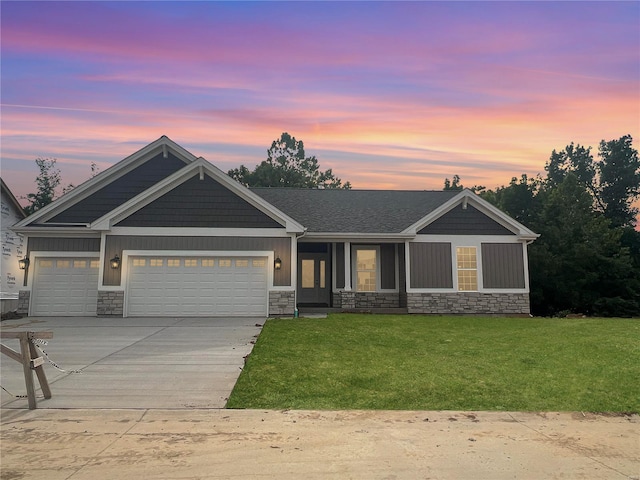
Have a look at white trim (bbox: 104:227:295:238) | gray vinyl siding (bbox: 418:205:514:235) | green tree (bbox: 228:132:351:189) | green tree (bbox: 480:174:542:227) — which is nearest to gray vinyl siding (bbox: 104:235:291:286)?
white trim (bbox: 104:227:295:238)

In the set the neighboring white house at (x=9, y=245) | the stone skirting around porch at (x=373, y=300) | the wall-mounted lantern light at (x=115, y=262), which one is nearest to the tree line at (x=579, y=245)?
the stone skirting around porch at (x=373, y=300)

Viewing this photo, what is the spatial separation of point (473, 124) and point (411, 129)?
7.57 ft

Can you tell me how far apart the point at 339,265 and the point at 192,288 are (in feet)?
19.4

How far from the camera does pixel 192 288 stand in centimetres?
1405

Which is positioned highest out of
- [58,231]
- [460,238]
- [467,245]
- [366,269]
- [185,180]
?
[185,180]

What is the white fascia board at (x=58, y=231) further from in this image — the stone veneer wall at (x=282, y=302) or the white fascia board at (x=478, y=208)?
the white fascia board at (x=478, y=208)

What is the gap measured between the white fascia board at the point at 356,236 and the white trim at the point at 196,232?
1.66m

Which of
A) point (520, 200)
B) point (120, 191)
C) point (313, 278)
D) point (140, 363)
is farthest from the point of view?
point (520, 200)

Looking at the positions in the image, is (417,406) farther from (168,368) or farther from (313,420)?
(168,368)

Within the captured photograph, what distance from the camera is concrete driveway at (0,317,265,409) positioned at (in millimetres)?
5832

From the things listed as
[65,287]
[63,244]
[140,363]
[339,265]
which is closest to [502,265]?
[339,265]

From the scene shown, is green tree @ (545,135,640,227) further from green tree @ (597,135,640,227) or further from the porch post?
the porch post

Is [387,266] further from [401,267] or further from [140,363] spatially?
[140,363]

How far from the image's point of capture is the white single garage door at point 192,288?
14.0 m
